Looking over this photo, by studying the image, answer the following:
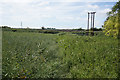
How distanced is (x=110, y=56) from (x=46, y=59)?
2504 mm

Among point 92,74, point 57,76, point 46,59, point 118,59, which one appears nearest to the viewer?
point 92,74

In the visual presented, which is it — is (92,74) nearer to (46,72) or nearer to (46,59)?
(46,72)

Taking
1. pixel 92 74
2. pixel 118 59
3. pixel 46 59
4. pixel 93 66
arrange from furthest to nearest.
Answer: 1. pixel 46 59
2. pixel 118 59
3. pixel 93 66
4. pixel 92 74

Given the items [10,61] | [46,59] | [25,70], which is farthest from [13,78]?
[46,59]

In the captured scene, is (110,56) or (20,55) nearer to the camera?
(110,56)

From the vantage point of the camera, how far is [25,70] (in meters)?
3.91

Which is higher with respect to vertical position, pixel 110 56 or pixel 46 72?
pixel 110 56

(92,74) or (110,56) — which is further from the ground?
(110,56)

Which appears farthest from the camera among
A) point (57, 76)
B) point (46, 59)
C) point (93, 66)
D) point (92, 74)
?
point (46, 59)

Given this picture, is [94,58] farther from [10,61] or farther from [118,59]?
[10,61]

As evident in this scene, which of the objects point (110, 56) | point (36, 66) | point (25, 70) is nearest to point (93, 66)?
point (110, 56)

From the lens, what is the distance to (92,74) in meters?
3.43

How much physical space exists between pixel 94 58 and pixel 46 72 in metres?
1.88

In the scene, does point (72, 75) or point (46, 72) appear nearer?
point (72, 75)
